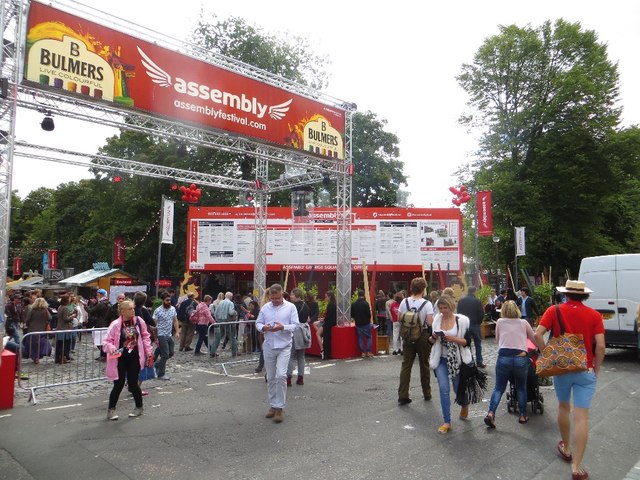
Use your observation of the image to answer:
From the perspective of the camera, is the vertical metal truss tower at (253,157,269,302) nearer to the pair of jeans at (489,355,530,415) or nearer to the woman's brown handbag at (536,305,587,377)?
the pair of jeans at (489,355,530,415)

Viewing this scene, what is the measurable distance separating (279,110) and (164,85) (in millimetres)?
3010

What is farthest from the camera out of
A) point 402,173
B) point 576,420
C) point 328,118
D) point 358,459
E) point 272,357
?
point 402,173

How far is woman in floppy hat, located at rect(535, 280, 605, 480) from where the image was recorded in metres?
4.30

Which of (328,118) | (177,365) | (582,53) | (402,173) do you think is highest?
(582,53)

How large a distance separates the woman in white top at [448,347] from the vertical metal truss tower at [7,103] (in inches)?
261

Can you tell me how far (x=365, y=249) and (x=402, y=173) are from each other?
17527mm

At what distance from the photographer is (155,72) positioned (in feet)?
32.8

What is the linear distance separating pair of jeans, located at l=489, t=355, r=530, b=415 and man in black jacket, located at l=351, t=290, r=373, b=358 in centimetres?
611

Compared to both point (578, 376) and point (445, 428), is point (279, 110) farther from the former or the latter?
point (578, 376)

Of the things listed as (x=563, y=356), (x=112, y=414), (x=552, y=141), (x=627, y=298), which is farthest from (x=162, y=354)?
(x=552, y=141)

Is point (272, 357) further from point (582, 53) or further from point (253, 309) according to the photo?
point (582, 53)

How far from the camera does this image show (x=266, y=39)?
100ft

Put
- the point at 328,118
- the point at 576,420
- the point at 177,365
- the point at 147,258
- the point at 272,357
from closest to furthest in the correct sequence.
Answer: the point at 576,420, the point at 272,357, the point at 177,365, the point at 328,118, the point at 147,258

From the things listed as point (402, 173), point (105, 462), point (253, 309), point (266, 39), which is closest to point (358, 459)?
point (105, 462)
